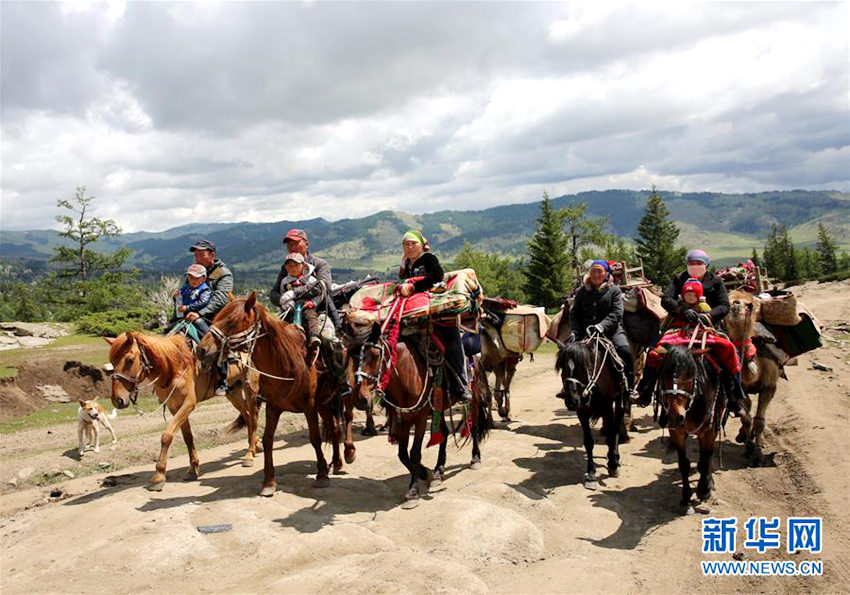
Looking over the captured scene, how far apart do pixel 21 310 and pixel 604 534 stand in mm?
111110

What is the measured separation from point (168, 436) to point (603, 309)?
7.86 m

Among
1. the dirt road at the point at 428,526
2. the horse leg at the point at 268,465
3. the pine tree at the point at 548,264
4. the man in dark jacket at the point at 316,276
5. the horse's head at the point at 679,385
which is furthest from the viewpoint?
the pine tree at the point at 548,264

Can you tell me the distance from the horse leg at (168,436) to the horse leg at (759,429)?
10.4 meters

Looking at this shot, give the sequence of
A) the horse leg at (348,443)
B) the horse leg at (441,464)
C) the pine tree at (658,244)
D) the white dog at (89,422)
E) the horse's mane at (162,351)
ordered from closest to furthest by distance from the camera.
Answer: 1. the horse's mane at (162,351)
2. the horse leg at (441,464)
3. the horse leg at (348,443)
4. the white dog at (89,422)
5. the pine tree at (658,244)

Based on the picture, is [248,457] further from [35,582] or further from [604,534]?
[604,534]

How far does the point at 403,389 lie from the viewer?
27.9 feet

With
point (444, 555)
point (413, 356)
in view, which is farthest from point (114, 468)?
point (444, 555)

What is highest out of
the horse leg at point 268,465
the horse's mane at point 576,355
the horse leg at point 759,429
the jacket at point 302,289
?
the jacket at point 302,289

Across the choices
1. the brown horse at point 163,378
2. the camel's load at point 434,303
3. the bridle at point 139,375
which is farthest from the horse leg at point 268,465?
the camel's load at point 434,303

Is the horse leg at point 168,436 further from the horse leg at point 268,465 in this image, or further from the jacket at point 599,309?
the jacket at point 599,309

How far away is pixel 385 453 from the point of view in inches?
454

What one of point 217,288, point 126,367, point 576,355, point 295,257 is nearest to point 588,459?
point 576,355

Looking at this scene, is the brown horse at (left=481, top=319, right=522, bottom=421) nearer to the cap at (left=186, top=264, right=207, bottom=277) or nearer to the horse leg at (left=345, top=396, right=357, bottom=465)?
the horse leg at (left=345, top=396, right=357, bottom=465)

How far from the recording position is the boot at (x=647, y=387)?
8758mm
